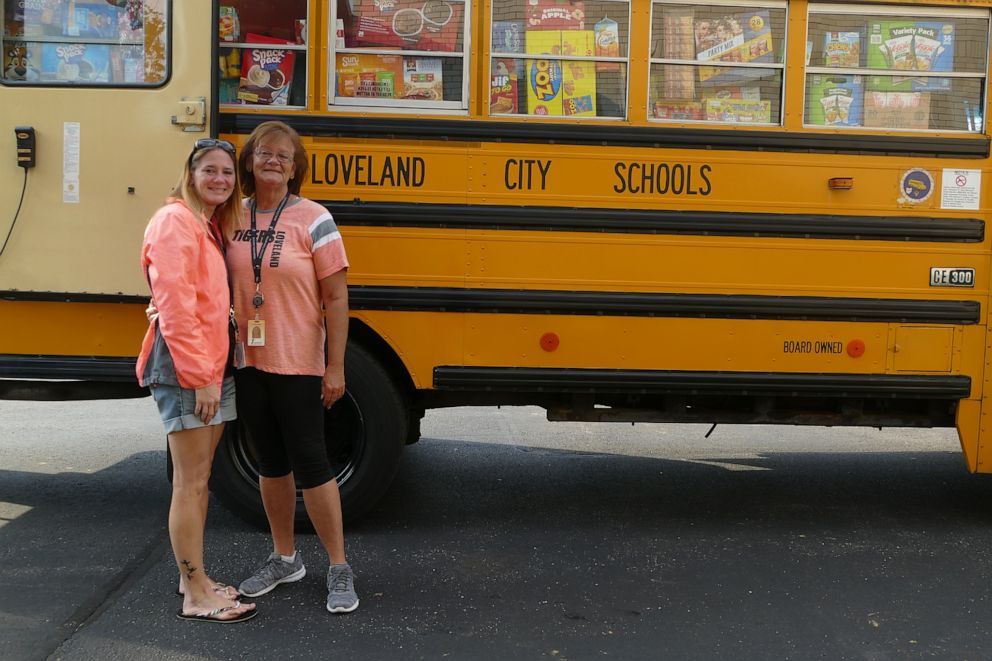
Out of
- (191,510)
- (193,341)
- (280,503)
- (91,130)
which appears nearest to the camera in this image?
(193,341)

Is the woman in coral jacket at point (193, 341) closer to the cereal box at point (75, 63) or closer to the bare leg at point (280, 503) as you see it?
the bare leg at point (280, 503)

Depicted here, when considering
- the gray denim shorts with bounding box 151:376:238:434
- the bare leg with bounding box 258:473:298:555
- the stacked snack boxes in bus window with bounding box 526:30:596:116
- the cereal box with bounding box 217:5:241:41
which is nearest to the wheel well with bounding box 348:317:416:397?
the bare leg with bounding box 258:473:298:555

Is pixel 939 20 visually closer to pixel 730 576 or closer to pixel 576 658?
pixel 730 576

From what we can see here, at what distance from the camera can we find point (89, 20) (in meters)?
4.05

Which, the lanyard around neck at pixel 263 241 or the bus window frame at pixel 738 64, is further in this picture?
the bus window frame at pixel 738 64

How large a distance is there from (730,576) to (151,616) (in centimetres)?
228

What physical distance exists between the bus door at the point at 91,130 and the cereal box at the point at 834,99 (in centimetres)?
265

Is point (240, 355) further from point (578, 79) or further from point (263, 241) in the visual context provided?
point (578, 79)

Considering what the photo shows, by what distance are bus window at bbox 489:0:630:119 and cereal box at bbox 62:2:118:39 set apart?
5.42 ft

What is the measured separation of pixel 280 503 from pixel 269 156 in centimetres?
132

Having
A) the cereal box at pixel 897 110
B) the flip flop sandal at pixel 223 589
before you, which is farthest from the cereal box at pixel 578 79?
the flip flop sandal at pixel 223 589

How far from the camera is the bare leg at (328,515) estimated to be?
3.50 meters

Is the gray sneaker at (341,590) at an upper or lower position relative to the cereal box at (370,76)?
lower

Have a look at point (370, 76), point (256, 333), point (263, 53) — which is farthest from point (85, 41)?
point (256, 333)
